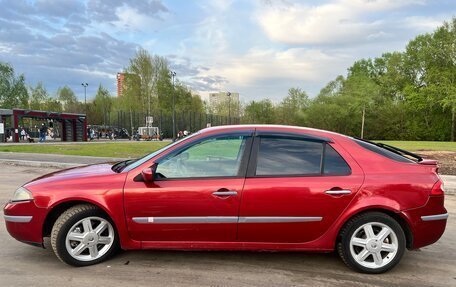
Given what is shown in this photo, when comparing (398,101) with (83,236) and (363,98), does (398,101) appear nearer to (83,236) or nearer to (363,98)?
(363,98)

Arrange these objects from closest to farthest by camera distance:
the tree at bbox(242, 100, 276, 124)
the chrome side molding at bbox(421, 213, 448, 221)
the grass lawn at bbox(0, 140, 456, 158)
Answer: the chrome side molding at bbox(421, 213, 448, 221), the grass lawn at bbox(0, 140, 456, 158), the tree at bbox(242, 100, 276, 124)

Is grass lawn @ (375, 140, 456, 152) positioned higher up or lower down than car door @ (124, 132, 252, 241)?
lower down

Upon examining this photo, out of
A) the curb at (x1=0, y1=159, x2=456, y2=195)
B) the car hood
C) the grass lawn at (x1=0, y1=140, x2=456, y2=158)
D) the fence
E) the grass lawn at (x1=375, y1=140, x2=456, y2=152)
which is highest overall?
the fence

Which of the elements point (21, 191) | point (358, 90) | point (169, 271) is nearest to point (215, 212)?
point (169, 271)

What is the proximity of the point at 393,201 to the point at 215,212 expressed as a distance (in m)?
1.85

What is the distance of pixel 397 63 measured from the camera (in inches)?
2630

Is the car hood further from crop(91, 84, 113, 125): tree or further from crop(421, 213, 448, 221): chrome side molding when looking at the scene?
crop(91, 84, 113, 125): tree

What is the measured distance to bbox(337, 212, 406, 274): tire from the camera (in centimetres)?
404

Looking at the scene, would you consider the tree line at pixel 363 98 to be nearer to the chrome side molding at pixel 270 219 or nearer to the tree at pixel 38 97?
the tree at pixel 38 97

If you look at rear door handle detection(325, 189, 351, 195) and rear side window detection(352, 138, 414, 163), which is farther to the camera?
rear side window detection(352, 138, 414, 163)

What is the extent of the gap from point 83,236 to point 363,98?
6513 cm

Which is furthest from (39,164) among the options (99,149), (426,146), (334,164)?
(426,146)

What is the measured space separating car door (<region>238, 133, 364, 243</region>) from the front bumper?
83.6 inches

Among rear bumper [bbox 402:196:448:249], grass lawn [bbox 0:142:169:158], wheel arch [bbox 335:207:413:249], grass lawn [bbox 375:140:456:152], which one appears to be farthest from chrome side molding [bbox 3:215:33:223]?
grass lawn [bbox 375:140:456:152]
